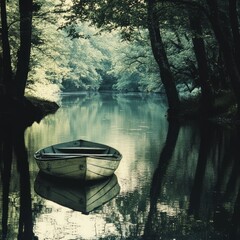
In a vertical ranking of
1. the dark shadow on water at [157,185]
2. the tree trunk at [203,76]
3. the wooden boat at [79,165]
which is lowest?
the dark shadow on water at [157,185]

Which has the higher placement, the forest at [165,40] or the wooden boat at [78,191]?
the forest at [165,40]

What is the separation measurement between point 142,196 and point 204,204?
1.52 metres

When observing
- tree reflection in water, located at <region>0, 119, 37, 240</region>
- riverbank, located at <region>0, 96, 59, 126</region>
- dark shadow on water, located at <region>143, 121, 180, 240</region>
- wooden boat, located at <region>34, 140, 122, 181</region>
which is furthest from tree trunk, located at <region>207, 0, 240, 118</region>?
riverbank, located at <region>0, 96, 59, 126</region>

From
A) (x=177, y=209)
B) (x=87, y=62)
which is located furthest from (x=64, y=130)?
(x=87, y=62)

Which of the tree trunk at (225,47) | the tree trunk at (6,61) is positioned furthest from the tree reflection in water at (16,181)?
the tree trunk at (225,47)

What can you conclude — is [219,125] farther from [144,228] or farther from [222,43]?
[144,228]

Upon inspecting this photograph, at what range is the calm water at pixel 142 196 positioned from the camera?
8.90 meters

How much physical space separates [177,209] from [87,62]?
265ft

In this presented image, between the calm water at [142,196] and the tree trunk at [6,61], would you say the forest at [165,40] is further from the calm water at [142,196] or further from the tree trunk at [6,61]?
the calm water at [142,196]

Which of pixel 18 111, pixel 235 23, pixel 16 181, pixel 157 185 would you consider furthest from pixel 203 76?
pixel 16 181

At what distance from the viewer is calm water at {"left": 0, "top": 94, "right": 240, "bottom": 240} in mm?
8898

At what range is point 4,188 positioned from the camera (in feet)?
40.9

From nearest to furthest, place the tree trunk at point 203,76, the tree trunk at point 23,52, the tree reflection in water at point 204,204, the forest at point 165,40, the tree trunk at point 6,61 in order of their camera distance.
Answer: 1. the tree reflection in water at point 204,204
2. the forest at point 165,40
3. the tree trunk at point 6,61
4. the tree trunk at point 203,76
5. the tree trunk at point 23,52

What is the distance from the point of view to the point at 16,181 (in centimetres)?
1335
